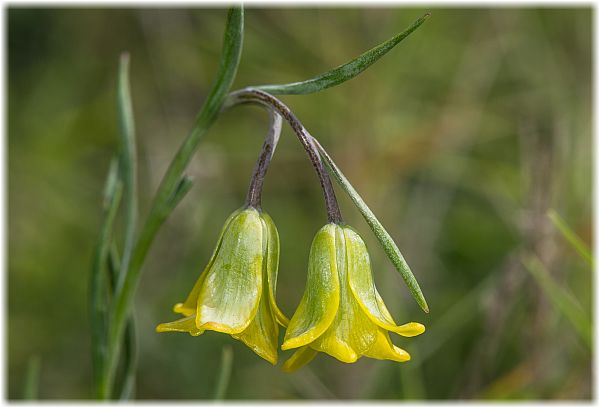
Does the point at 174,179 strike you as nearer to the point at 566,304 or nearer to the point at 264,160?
the point at 264,160

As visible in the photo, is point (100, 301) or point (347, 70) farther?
point (100, 301)

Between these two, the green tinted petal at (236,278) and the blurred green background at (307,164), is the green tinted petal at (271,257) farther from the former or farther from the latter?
the blurred green background at (307,164)

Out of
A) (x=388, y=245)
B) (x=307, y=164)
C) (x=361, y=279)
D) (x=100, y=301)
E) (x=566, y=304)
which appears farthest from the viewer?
(x=307, y=164)

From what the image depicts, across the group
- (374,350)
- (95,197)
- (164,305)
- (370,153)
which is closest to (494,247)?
(370,153)

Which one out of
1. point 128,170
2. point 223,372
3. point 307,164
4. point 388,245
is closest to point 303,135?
point 388,245

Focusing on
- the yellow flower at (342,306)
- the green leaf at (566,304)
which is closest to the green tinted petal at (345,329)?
the yellow flower at (342,306)

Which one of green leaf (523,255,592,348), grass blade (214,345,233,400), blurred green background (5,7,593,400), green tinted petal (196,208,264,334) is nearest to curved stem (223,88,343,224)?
green tinted petal (196,208,264,334)
